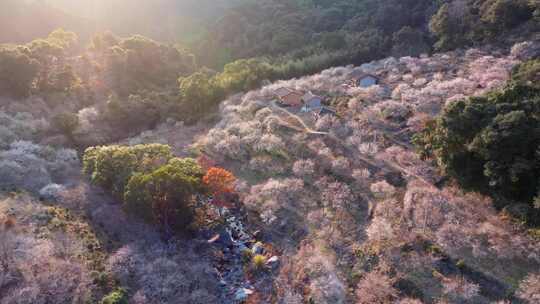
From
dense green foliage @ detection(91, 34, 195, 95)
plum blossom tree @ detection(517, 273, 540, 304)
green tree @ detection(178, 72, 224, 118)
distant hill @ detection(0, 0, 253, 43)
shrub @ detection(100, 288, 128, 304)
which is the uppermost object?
distant hill @ detection(0, 0, 253, 43)

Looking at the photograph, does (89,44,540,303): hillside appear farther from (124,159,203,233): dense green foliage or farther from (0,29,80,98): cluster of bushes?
(0,29,80,98): cluster of bushes

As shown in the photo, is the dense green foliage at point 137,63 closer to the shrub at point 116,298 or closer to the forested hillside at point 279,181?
the forested hillside at point 279,181

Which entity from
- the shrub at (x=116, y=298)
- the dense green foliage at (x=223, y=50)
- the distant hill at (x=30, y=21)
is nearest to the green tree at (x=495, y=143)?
the shrub at (x=116, y=298)

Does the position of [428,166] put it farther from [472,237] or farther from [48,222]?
[48,222]

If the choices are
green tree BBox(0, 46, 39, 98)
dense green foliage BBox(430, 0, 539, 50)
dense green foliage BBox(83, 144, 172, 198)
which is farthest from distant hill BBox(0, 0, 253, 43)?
dense green foliage BBox(430, 0, 539, 50)

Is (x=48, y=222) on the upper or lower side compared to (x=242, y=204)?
upper

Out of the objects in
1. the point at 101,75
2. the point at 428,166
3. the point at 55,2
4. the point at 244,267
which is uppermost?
the point at 55,2

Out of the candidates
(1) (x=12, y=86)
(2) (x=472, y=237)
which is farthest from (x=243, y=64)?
(2) (x=472, y=237)
